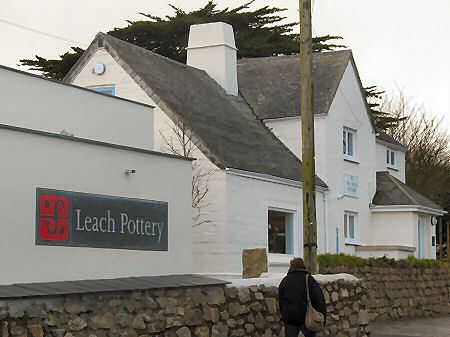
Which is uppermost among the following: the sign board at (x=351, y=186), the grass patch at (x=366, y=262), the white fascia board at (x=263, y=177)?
the sign board at (x=351, y=186)

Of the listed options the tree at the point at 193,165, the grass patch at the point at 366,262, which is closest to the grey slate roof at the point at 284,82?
the grass patch at the point at 366,262

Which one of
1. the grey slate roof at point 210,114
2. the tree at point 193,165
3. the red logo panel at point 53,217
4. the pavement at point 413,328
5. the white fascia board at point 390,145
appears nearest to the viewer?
the red logo panel at point 53,217

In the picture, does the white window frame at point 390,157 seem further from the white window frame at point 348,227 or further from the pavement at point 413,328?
the pavement at point 413,328

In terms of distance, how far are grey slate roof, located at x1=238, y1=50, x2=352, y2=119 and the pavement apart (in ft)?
22.2

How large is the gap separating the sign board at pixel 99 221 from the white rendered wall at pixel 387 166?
22068mm

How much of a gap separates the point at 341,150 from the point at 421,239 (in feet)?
19.7

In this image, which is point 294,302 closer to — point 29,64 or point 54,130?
point 54,130

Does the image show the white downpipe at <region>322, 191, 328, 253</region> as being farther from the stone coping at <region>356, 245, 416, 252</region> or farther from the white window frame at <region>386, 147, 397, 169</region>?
the white window frame at <region>386, 147, 397, 169</region>

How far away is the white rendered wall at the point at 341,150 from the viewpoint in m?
29.5

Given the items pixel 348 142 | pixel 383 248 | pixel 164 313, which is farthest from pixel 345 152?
pixel 164 313

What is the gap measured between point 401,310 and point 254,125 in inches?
265

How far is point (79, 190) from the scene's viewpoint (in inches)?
557

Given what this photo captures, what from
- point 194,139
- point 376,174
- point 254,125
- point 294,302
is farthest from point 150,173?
point 376,174

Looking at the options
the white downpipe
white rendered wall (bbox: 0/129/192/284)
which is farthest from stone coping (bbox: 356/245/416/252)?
white rendered wall (bbox: 0/129/192/284)
